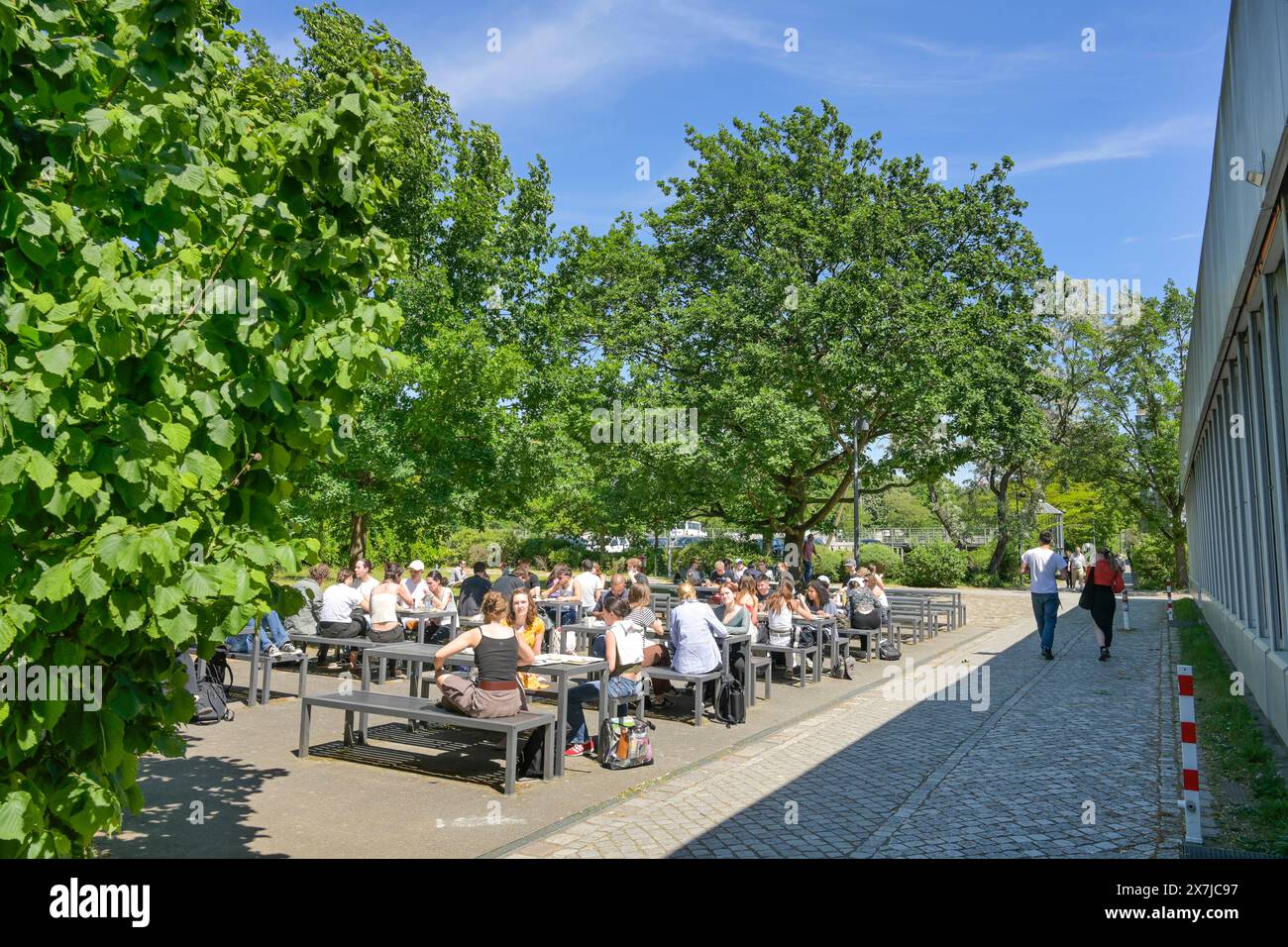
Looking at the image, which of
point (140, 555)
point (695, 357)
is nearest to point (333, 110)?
point (140, 555)

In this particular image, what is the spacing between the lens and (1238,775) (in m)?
7.62

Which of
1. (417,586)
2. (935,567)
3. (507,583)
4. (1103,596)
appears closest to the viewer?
(507,583)

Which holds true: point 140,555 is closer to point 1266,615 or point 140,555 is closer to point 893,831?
point 893,831

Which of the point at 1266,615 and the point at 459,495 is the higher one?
the point at 459,495

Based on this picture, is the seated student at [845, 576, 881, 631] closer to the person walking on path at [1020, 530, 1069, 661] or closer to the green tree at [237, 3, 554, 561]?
the person walking on path at [1020, 530, 1069, 661]

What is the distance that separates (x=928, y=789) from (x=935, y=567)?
109ft

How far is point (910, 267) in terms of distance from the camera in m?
30.9

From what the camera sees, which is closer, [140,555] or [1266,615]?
[140,555]

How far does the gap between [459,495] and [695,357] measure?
10.9 m

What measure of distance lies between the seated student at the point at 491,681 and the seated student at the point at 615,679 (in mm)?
1120

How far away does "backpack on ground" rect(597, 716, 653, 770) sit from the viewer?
8.27m

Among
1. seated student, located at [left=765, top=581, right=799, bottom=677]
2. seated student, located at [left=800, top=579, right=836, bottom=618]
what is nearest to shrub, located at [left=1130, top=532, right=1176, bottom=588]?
seated student, located at [left=800, top=579, right=836, bottom=618]

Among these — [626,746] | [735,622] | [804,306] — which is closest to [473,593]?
[735,622]

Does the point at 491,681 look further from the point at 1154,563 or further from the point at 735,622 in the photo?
the point at 1154,563
